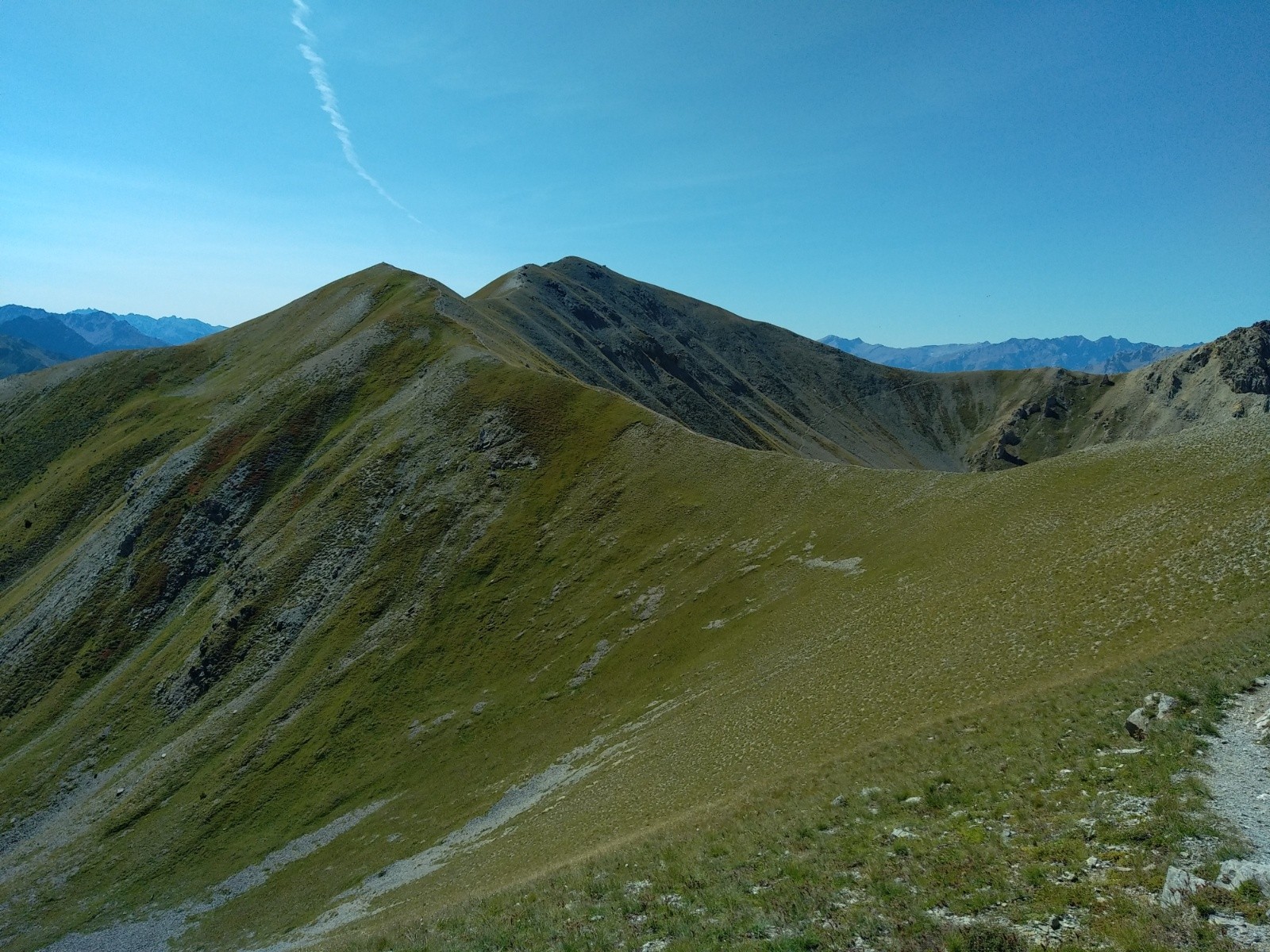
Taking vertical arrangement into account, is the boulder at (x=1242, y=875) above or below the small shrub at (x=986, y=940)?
above

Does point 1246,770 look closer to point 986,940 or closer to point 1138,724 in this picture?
point 1138,724

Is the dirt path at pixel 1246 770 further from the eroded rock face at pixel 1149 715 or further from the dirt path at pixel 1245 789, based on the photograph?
the eroded rock face at pixel 1149 715

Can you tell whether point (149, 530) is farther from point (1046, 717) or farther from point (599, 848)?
point (1046, 717)

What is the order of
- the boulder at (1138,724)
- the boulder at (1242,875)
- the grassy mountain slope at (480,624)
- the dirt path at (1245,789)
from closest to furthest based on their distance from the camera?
the dirt path at (1245,789) < the boulder at (1242,875) < the boulder at (1138,724) < the grassy mountain slope at (480,624)

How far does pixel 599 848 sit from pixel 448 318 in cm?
12346

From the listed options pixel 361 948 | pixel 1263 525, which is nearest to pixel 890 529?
pixel 1263 525

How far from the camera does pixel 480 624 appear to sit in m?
76.2

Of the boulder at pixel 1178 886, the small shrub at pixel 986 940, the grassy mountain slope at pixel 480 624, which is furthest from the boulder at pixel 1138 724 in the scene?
the small shrub at pixel 986 940

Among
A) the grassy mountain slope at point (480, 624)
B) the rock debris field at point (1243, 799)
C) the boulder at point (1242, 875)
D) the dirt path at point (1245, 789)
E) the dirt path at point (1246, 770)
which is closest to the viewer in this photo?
the dirt path at point (1245, 789)

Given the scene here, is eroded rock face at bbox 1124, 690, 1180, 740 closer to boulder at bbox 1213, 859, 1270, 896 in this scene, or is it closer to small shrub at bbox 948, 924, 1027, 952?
boulder at bbox 1213, 859, 1270, 896

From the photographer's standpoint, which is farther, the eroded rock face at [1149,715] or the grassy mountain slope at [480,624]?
the grassy mountain slope at [480,624]

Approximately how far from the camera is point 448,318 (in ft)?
448

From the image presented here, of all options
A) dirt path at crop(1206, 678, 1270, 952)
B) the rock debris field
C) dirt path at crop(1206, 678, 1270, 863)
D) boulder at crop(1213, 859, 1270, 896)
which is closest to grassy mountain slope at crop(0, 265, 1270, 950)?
dirt path at crop(1206, 678, 1270, 863)

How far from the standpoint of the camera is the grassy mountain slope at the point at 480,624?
36.0 m
